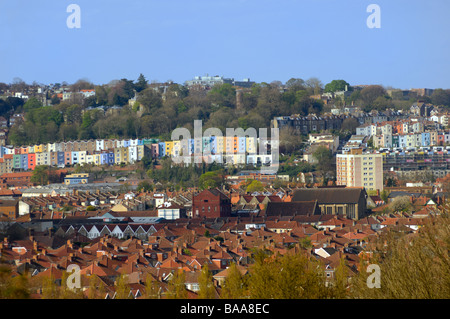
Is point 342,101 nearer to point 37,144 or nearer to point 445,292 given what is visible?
point 37,144

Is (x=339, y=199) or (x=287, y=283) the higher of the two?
(x=287, y=283)

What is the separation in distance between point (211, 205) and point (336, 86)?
42.0m

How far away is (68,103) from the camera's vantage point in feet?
219

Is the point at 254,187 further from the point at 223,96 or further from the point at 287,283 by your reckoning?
the point at 287,283

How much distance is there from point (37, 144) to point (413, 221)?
36.8 metres

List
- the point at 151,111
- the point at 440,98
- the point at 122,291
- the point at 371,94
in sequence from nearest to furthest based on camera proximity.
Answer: the point at 122,291 < the point at 151,111 < the point at 371,94 < the point at 440,98

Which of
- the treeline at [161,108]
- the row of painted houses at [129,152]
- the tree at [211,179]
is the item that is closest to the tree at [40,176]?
the row of painted houses at [129,152]

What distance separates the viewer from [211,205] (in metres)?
33.8

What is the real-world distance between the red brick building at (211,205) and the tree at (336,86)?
4082 cm

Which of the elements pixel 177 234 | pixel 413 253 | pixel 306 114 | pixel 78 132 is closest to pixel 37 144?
pixel 78 132

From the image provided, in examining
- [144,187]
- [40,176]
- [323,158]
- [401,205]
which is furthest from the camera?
[40,176]

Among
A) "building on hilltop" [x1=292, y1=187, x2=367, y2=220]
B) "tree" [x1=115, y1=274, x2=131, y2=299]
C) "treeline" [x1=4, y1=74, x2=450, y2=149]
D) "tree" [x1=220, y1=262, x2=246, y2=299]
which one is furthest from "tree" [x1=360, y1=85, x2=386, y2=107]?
"tree" [x1=220, y1=262, x2=246, y2=299]

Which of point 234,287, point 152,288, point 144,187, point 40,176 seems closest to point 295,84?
point 40,176

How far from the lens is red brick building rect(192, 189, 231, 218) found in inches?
1326
